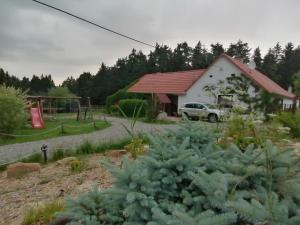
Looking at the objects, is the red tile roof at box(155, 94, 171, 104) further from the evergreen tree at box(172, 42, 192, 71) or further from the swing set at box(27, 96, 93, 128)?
→ the evergreen tree at box(172, 42, 192, 71)

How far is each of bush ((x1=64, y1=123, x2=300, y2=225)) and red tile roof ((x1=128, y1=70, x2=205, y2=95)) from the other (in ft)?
88.5

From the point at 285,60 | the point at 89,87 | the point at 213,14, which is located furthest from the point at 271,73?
the point at 213,14

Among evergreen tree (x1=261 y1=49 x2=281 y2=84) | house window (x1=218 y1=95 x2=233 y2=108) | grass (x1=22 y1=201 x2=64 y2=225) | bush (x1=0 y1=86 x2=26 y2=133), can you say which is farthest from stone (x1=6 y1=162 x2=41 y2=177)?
evergreen tree (x1=261 y1=49 x2=281 y2=84)

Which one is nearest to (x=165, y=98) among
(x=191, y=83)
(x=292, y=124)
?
(x=191, y=83)

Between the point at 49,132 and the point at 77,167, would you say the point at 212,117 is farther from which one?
the point at 77,167

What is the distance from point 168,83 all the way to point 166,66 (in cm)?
2739

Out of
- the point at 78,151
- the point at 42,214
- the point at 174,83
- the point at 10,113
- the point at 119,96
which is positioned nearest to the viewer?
the point at 42,214

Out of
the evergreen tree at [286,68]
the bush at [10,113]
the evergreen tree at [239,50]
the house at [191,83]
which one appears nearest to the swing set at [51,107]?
the bush at [10,113]

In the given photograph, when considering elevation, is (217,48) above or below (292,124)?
above

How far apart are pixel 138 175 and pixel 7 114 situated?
1427cm

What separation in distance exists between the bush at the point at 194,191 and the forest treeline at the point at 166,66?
53598mm

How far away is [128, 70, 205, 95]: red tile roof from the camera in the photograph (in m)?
30.1

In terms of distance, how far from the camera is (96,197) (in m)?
2.26

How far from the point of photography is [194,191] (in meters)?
2.09
